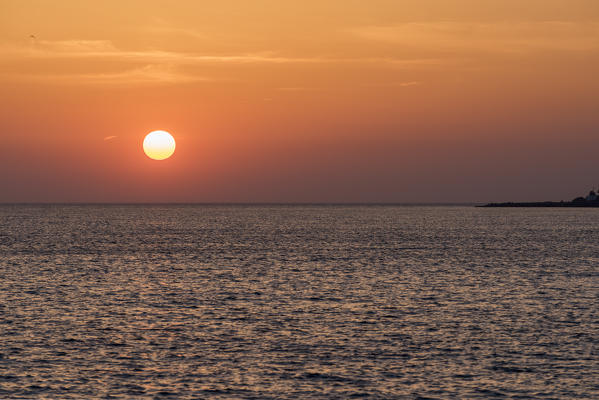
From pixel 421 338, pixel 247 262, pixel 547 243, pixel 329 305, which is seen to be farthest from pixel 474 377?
pixel 547 243

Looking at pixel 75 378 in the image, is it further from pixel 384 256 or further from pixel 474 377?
pixel 384 256

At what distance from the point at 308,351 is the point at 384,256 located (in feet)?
202

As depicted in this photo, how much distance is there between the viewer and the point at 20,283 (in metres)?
64.2

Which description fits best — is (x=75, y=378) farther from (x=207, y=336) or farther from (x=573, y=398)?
(x=573, y=398)

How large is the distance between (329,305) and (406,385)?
69.7ft

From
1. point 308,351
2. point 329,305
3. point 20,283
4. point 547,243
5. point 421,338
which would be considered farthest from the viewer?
point 547,243

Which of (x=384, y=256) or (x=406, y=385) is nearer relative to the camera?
(x=406, y=385)

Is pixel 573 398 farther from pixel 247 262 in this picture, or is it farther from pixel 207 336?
pixel 247 262

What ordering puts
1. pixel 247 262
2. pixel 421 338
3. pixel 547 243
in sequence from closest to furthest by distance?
pixel 421 338 → pixel 247 262 → pixel 547 243

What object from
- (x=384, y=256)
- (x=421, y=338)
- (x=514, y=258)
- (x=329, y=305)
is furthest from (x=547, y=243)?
(x=421, y=338)

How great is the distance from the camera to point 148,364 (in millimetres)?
33531

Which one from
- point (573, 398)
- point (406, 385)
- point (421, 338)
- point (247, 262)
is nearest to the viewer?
point (573, 398)

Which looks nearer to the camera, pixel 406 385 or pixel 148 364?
pixel 406 385

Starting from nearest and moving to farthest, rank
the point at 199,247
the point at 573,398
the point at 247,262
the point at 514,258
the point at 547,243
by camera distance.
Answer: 1. the point at 573,398
2. the point at 247,262
3. the point at 514,258
4. the point at 199,247
5. the point at 547,243
